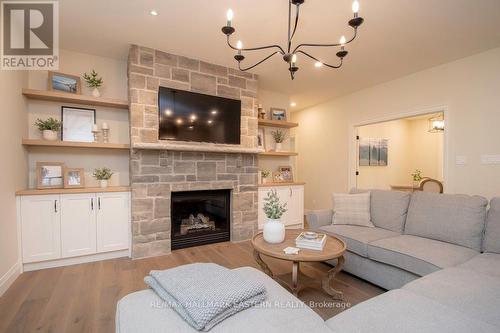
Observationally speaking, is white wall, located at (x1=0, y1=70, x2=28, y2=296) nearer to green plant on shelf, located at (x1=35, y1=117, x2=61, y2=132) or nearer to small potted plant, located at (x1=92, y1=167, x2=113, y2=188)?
green plant on shelf, located at (x1=35, y1=117, x2=61, y2=132)

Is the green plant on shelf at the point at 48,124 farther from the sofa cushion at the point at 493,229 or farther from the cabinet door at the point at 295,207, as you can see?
the sofa cushion at the point at 493,229

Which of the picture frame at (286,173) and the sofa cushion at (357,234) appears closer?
the sofa cushion at (357,234)

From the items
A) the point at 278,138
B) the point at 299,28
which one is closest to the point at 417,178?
the point at 278,138

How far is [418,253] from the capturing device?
1.99 metres

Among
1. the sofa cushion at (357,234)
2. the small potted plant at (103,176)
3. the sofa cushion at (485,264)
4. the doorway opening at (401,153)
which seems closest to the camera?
the sofa cushion at (485,264)

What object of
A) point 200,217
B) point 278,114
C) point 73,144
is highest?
point 278,114

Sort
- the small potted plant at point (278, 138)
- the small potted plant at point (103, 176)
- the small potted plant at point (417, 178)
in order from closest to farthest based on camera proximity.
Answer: the small potted plant at point (103, 176)
the small potted plant at point (278, 138)
the small potted plant at point (417, 178)

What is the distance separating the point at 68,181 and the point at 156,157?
106 centimetres

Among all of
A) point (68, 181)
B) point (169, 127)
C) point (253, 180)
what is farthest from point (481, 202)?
point (68, 181)

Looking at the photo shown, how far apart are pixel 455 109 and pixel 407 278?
2.62 m

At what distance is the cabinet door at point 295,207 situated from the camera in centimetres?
431

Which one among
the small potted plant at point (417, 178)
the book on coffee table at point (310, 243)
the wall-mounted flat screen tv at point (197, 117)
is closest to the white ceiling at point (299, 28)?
the wall-mounted flat screen tv at point (197, 117)

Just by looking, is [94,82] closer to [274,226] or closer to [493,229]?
[274,226]

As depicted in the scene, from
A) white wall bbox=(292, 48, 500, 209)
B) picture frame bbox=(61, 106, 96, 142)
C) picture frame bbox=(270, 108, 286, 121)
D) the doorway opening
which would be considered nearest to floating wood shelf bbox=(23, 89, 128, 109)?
picture frame bbox=(61, 106, 96, 142)
